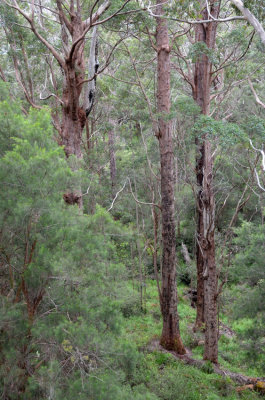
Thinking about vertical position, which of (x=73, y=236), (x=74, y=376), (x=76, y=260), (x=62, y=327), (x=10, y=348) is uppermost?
(x=73, y=236)

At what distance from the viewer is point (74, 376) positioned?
404 cm

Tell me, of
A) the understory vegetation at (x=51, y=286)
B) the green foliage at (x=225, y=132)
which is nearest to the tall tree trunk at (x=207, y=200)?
the green foliage at (x=225, y=132)

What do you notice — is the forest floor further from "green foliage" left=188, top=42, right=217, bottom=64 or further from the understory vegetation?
"green foliage" left=188, top=42, right=217, bottom=64

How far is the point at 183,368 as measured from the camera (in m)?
7.47

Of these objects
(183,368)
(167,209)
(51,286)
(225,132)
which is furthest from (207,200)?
(51,286)

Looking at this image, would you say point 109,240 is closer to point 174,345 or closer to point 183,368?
point 183,368

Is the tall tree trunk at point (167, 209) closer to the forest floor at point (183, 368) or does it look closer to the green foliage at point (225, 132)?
the forest floor at point (183, 368)

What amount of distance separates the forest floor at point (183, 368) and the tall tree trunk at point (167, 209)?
1.71 ft

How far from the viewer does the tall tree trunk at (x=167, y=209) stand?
829 cm

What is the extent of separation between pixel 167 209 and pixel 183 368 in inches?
137

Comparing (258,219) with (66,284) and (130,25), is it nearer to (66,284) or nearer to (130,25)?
(130,25)

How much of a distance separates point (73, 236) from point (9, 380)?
5.68 feet

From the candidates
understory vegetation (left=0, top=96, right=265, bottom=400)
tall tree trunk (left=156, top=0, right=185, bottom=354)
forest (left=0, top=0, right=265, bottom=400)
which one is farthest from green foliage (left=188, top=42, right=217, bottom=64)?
understory vegetation (left=0, top=96, right=265, bottom=400)

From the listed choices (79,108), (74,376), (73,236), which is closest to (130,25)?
(79,108)
